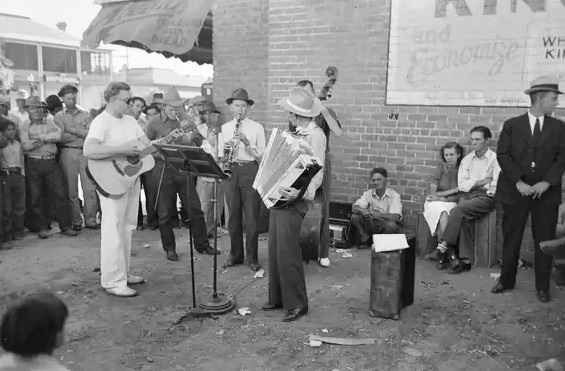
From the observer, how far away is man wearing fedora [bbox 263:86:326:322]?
4977 millimetres

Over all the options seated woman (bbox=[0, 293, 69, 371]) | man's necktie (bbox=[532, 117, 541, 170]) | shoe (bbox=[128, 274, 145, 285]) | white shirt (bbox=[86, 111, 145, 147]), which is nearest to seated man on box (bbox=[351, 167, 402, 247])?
man's necktie (bbox=[532, 117, 541, 170])

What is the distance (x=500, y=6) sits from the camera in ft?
22.0

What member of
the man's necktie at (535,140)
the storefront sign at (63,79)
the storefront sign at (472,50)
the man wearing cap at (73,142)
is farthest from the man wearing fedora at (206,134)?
the storefront sign at (63,79)

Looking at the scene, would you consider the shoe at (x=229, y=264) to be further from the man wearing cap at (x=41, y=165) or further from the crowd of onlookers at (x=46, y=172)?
the man wearing cap at (x=41, y=165)

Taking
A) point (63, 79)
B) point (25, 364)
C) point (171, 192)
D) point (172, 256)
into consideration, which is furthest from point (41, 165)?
point (63, 79)

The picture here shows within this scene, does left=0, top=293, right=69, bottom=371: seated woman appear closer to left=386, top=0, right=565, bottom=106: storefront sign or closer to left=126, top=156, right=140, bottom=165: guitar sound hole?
left=126, top=156, right=140, bottom=165: guitar sound hole

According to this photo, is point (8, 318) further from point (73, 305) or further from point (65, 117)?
point (65, 117)

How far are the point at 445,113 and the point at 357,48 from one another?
1579 mm

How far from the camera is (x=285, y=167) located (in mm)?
4746

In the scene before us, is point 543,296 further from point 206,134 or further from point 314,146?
point 206,134

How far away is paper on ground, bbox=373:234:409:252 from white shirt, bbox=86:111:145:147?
2.73 meters

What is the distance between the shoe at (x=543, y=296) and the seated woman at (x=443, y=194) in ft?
4.30

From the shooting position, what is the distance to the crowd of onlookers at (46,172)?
775 centimetres

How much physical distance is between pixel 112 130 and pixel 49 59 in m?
35.2
